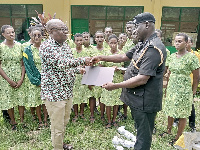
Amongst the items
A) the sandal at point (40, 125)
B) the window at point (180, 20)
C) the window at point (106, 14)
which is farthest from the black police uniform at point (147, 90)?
the window at point (180, 20)

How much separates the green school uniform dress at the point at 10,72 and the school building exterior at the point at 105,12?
6.02m

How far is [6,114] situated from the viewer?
4.11m

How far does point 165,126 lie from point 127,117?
842mm

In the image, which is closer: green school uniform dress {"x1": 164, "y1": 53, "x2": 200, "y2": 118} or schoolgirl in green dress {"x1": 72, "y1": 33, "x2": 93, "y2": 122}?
green school uniform dress {"x1": 164, "y1": 53, "x2": 200, "y2": 118}

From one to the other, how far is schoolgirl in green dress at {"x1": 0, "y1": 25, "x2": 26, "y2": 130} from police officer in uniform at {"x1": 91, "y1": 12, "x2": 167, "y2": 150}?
2.13m

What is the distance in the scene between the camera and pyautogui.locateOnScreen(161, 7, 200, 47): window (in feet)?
31.1

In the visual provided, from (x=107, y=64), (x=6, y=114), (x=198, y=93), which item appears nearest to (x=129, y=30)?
(x=107, y=64)

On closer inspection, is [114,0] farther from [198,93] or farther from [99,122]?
[99,122]

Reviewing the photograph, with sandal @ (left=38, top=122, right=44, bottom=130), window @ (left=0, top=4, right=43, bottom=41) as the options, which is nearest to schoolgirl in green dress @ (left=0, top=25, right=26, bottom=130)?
sandal @ (left=38, top=122, right=44, bottom=130)

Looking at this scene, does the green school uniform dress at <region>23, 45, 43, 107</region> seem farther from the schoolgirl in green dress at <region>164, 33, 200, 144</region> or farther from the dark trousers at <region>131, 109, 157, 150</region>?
the schoolgirl in green dress at <region>164, 33, 200, 144</region>

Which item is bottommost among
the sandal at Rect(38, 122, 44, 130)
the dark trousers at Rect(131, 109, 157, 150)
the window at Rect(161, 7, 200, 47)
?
the sandal at Rect(38, 122, 44, 130)

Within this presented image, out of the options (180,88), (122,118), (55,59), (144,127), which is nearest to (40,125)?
(122,118)

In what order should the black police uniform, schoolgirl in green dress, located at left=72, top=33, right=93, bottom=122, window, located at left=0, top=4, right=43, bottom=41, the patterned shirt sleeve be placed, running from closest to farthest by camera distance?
the black police uniform
the patterned shirt sleeve
schoolgirl in green dress, located at left=72, top=33, right=93, bottom=122
window, located at left=0, top=4, right=43, bottom=41

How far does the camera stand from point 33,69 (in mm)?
3516
